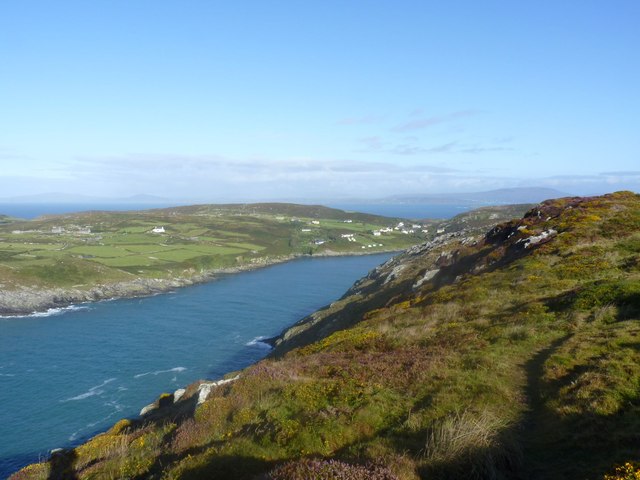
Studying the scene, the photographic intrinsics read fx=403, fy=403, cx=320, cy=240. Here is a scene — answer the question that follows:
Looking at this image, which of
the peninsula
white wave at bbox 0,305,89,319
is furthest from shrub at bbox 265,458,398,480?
the peninsula

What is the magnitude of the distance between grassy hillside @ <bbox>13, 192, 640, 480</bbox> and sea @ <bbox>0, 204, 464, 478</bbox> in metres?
25.0

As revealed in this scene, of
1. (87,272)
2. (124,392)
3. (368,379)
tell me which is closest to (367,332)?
(368,379)

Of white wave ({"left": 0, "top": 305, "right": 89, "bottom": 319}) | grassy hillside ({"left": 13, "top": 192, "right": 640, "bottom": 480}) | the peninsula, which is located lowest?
white wave ({"left": 0, "top": 305, "right": 89, "bottom": 319})

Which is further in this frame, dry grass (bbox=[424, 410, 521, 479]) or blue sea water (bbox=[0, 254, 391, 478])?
blue sea water (bbox=[0, 254, 391, 478])

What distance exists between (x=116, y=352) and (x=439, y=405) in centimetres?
6958

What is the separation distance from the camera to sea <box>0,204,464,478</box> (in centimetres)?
4762

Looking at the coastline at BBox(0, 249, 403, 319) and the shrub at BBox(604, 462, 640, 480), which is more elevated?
the shrub at BBox(604, 462, 640, 480)

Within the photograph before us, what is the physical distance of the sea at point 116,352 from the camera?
156 ft

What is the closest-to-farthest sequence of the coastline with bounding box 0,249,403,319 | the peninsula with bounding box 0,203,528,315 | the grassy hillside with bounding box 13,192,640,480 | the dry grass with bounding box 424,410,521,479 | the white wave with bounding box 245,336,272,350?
1. the dry grass with bounding box 424,410,521,479
2. the grassy hillside with bounding box 13,192,640,480
3. the white wave with bounding box 245,336,272,350
4. the coastline with bounding box 0,249,403,319
5. the peninsula with bounding box 0,203,528,315

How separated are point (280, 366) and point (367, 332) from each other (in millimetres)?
7788

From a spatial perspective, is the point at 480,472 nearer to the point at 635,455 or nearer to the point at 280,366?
the point at 635,455

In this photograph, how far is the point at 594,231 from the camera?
38.1m

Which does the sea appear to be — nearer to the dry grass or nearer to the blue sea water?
the blue sea water

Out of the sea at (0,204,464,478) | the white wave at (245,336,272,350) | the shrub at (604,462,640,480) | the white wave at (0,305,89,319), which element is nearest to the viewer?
the shrub at (604,462,640,480)
